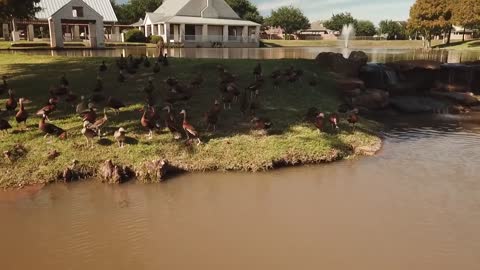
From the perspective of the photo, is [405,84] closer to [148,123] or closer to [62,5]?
[148,123]

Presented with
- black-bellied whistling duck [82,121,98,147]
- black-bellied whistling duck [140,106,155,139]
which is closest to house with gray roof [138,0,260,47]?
black-bellied whistling duck [140,106,155,139]

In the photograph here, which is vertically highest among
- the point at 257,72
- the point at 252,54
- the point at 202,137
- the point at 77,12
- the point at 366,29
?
the point at 366,29

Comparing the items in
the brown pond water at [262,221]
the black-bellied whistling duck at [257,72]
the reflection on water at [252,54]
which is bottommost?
the brown pond water at [262,221]

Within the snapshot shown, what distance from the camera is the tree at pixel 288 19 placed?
335 ft

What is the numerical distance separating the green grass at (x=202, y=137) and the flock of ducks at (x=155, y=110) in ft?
0.78

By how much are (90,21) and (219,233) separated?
47.5 metres

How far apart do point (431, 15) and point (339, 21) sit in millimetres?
58620

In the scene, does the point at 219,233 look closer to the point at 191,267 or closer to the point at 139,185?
the point at 191,267

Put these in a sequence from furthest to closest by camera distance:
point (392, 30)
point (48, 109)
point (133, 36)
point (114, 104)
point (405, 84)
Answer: point (392, 30), point (133, 36), point (405, 84), point (114, 104), point (48, 109)

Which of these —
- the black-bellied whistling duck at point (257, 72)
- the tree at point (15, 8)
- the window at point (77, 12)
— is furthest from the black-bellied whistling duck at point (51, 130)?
the window at point (77, 12)

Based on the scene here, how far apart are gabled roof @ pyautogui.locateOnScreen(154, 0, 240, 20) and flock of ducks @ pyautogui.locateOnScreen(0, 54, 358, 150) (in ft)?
185

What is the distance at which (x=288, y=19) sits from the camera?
102 metres

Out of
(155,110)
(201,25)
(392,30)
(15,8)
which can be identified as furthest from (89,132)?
(392,30)

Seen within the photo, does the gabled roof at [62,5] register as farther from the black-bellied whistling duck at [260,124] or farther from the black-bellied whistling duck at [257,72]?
the black-bellied whistling duck at [260,124]
